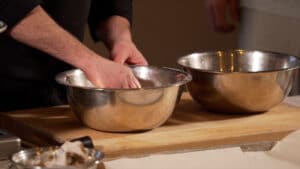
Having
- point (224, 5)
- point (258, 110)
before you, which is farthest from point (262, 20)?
point (258, 110)

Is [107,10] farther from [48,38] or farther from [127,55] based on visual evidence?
[48,38]

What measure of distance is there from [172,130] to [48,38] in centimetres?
31

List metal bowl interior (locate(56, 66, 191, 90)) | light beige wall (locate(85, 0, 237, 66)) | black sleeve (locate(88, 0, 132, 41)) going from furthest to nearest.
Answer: light beige wall (locate(85, 0, 237, 66))
black sleeve (locate(88, 0, 132, 41))
metal bowl interior (locate(56, 66, 191, 90))

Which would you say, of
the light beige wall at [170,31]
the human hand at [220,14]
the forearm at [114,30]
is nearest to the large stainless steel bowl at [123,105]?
the forearm at [114,30]

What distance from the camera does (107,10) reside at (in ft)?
5.69

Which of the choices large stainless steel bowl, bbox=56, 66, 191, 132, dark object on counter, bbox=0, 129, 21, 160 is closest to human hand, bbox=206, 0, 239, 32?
large stainless steel bowl, bbox=56, 66, 191, 132

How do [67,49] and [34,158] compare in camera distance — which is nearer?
[34,158]

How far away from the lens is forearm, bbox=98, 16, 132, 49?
5.49 ft

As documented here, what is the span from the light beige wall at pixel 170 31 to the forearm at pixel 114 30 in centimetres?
156

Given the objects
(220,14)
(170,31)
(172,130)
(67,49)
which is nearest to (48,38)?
(67,49)

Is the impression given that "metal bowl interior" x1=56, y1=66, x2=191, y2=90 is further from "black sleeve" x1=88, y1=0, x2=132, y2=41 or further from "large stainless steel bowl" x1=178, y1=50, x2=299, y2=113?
"black sleeve" x1=88, y1=0, x2=132, y2=41

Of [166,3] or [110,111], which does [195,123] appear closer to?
[110,111]

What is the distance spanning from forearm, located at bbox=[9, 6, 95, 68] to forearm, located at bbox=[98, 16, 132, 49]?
0.29 meters

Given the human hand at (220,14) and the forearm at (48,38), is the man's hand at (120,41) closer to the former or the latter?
the forearm at (48,38)
